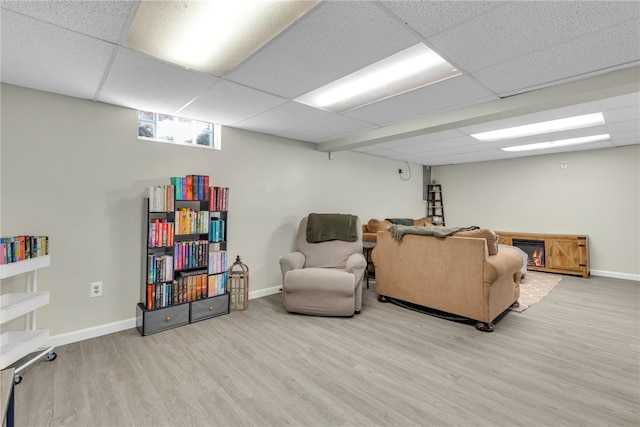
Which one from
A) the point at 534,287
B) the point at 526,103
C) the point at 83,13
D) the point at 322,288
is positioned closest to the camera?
the point at 83,13

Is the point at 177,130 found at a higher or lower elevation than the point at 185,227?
higher

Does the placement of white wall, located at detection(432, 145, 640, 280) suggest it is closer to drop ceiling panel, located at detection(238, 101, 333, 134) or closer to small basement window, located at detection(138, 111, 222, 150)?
drop ceiling panel, located at detection(238, 101, 333, 134)

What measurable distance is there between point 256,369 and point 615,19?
3048mm

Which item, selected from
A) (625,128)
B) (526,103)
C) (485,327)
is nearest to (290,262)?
(485,327)

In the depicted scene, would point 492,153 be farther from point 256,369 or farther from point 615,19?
point 256,369

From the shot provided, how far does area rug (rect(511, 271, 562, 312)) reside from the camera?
142 inches

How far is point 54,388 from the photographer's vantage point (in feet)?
6.16

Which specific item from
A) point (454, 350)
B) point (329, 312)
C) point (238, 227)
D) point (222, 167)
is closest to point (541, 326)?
point (454, 350)

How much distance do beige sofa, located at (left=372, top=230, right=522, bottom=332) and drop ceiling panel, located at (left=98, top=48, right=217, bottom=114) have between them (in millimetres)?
Result: 2642

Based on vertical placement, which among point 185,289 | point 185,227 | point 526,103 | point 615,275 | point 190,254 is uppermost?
point 526,103

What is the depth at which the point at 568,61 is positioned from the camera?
195 cm

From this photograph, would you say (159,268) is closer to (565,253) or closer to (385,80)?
(385,80)

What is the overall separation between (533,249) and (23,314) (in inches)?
276

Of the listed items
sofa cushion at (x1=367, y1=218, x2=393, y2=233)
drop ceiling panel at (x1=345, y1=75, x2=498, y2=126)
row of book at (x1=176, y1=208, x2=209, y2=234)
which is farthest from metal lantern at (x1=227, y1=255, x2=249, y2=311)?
sofa cushion at (x1=367, y1=218, x2=393, y2=233)
